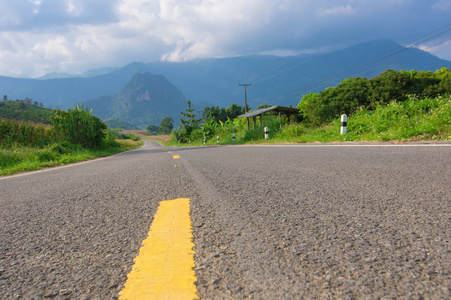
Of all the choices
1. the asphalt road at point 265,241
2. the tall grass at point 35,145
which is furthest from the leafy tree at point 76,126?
the asphalt road at point 265,241

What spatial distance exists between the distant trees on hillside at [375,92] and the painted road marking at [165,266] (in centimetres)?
2081

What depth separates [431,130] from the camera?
18.5 feet

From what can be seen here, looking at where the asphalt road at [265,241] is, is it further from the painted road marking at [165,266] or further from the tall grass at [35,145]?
the tall grass at [35,145]

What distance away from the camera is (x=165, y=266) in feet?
2.98

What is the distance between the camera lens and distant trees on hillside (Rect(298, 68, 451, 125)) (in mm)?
19625

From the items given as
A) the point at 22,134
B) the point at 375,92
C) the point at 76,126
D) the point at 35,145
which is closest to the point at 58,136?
the point at 76,126

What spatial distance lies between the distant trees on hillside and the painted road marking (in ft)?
68.3

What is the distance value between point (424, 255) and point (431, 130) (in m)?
6.15

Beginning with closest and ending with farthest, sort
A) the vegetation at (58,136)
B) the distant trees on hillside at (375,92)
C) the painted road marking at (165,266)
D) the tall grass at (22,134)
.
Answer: the painted road marking at (165,266)
the vegetation at (58,136)
the tall grass at (22,134)
the distant trees on hillside at (375,92)

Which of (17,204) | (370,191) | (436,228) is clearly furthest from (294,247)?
(17,204)

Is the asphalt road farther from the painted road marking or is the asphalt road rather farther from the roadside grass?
the roadside grass

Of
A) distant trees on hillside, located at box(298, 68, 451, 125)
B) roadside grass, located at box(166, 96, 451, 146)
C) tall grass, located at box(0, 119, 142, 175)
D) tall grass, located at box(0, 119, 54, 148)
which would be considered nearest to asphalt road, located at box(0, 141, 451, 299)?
roadside grass, located at box(166, 96, 451, 146)

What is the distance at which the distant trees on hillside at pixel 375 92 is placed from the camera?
19.6 m

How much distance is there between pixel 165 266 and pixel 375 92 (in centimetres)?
2263
